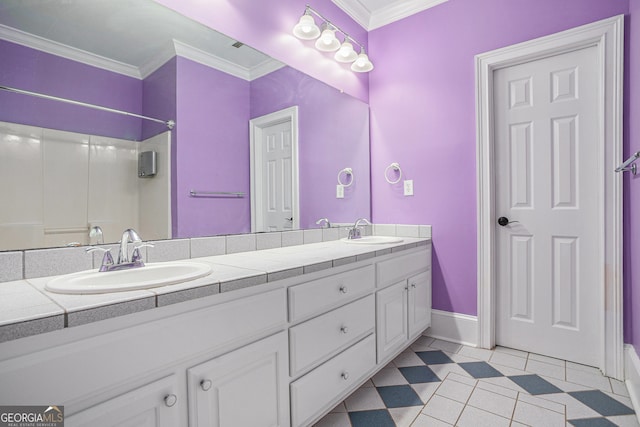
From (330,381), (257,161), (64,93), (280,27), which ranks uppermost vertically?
(280,27)

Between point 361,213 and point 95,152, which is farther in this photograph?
point 361,213

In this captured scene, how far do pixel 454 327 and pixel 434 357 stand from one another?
1.14ft

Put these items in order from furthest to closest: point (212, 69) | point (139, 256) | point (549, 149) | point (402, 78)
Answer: point (402, 78), point (549, 149), point (212, 69), point (139, 256)

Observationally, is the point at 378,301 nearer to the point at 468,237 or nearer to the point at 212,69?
the point at 468,237

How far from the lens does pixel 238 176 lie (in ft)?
5.56

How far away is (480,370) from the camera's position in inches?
75.6

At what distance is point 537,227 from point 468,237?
16.4 inches

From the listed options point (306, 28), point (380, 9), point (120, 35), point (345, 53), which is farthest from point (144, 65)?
point (380, 9)

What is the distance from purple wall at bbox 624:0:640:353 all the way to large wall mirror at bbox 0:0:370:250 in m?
1.80

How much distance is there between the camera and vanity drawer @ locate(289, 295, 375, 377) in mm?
1220

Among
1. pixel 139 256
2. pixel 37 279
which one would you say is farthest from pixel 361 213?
pixel 37 279

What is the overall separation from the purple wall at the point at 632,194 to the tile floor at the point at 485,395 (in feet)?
1.12

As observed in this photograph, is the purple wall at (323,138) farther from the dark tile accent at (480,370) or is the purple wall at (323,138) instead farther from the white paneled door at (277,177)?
the dark tile accent at (480,370)

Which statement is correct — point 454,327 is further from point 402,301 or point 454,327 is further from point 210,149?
point 210,149
